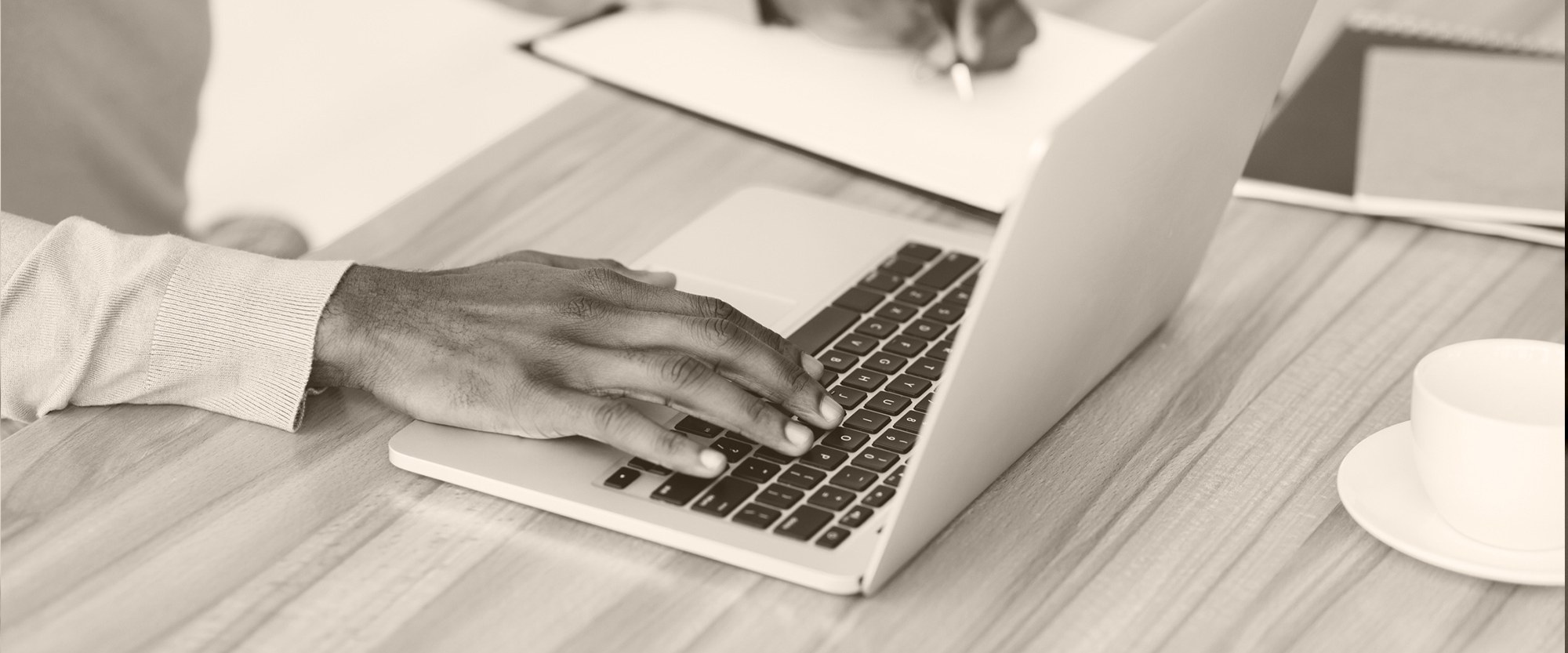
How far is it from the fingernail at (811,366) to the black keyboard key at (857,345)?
42 millimetres

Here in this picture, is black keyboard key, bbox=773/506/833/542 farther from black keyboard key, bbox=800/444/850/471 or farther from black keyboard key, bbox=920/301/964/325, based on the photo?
black keyboard key, bbox=920/301/964/325

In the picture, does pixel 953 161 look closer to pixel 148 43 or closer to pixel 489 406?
pixel 489 406

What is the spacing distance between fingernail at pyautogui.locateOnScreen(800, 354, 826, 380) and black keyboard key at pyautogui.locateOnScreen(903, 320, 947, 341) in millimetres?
81

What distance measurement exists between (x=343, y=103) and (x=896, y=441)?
1871 millimetres

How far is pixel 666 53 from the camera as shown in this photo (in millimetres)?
1199

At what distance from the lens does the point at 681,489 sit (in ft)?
2.27

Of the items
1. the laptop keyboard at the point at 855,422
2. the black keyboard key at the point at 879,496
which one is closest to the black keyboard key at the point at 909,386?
the laptop keyboard at the point at 855,422

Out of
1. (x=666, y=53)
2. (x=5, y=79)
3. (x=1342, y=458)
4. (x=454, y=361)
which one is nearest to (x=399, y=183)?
(x=5, y=79)

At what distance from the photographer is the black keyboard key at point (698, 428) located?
74cm

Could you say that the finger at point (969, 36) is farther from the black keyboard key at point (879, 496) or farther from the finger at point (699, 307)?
the black keyboard key at point (879, 496)

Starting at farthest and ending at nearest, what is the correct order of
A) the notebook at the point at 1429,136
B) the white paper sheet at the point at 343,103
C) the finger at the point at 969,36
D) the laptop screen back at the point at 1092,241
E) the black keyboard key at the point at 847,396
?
the white paper sheet at the point at 343,103 → the finger at the point at 969,36 → the notebook at the point at 1429,136 → the black keyboard key at the point at 847,396 → the laptop screen back at the point at 1092,241

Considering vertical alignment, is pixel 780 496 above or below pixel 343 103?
above

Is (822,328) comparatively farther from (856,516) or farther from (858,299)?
(856,516)

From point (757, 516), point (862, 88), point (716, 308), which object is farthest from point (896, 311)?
point (862, 88)
